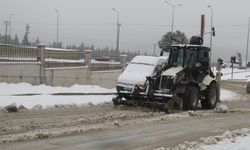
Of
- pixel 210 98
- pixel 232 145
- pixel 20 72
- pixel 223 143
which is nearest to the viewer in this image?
pixel 232 145

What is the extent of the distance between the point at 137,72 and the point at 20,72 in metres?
12.4

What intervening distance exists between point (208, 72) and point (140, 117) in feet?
19.6

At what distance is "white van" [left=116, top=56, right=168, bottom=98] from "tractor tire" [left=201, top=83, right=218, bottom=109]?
230 cm

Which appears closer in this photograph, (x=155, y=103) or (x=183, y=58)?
(x=155, y=103)

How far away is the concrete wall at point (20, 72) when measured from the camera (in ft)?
101

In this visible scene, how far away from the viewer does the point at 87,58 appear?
39219 mm

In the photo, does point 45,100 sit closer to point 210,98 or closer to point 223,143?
point 210,98

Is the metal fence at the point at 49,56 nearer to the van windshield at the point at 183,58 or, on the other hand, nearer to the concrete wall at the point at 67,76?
the concrete wall at the point at 67,76

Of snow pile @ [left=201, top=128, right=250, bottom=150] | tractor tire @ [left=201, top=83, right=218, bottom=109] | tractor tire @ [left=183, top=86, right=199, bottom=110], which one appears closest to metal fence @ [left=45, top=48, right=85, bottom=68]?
tractor tire @ [left=201, top=83, right=218, bottom=109]

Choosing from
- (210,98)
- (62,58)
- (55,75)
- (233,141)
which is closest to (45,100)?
(210,98)

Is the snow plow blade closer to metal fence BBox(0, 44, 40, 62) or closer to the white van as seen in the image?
the white van

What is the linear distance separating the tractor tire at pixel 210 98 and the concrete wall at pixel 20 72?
1307cm

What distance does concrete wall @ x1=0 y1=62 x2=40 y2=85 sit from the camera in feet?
101

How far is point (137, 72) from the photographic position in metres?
21.5
